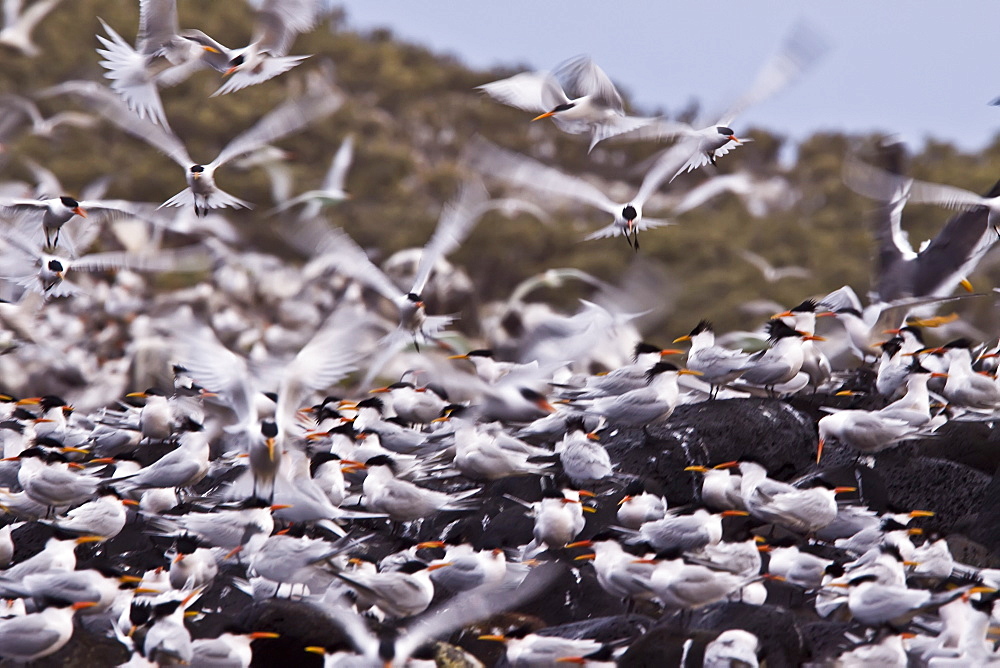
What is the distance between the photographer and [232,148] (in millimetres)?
9352

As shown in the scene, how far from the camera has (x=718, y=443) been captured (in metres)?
8.27

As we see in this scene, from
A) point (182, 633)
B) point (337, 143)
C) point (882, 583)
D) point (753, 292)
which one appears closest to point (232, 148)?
point (182, 633)

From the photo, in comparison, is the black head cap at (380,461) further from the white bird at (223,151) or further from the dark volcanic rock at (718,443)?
the white bird at (223,151)

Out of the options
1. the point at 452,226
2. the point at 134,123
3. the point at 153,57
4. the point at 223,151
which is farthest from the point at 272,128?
the point at 452,226

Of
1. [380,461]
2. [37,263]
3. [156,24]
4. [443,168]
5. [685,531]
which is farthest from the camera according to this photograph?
[443,168]

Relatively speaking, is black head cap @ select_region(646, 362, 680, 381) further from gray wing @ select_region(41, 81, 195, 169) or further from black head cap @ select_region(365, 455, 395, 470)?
gray wing @ select_region(41, 81, 195, 169)

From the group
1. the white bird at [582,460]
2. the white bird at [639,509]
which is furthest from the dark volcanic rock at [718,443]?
the white bird at [639,509]

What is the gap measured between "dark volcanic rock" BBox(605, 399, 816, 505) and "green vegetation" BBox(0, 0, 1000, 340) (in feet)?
51.7

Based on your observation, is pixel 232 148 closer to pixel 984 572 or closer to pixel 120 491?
pixel 120 491

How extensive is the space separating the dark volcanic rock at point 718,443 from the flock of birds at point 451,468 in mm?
145

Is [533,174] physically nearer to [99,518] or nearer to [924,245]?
[924,245]

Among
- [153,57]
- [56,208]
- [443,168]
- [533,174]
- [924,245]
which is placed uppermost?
[153,57]

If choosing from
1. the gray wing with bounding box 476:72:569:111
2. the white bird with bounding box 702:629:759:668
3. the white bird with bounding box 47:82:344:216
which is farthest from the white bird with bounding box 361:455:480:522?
the gray wing with bounding box 476:72:569:111

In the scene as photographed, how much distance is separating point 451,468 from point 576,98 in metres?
3.02
